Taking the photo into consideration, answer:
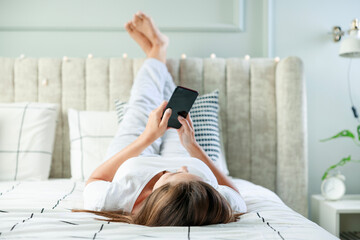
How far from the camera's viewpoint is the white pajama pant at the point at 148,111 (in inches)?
64.4

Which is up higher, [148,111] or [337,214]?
[148,111]

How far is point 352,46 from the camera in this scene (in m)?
2.06

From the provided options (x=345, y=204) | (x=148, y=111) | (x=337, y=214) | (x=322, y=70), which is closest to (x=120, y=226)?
(x=148, y=111)

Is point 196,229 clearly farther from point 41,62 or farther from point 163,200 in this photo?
point 41,62

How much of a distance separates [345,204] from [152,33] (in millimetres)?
1333

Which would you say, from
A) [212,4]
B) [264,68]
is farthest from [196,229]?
[212,4]

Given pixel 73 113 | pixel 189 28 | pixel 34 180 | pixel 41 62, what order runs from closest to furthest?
pixel 34 180, pixel 73 113, pixel 41 62, pixel 189 28

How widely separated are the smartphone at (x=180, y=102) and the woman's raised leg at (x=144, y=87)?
0.31 meters

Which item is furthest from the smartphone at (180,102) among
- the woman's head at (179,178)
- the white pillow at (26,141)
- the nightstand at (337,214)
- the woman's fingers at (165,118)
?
the nightstand at (337,214)

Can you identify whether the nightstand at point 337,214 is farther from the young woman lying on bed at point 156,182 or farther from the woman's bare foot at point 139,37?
the woman's bare foot at point 139,37

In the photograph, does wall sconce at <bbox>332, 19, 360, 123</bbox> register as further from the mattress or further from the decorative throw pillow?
the mattress

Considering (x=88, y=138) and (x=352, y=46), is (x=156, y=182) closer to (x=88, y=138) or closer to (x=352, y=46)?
(x=88, y=138)

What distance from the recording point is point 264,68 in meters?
2.15

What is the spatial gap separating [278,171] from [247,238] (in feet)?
4.25
